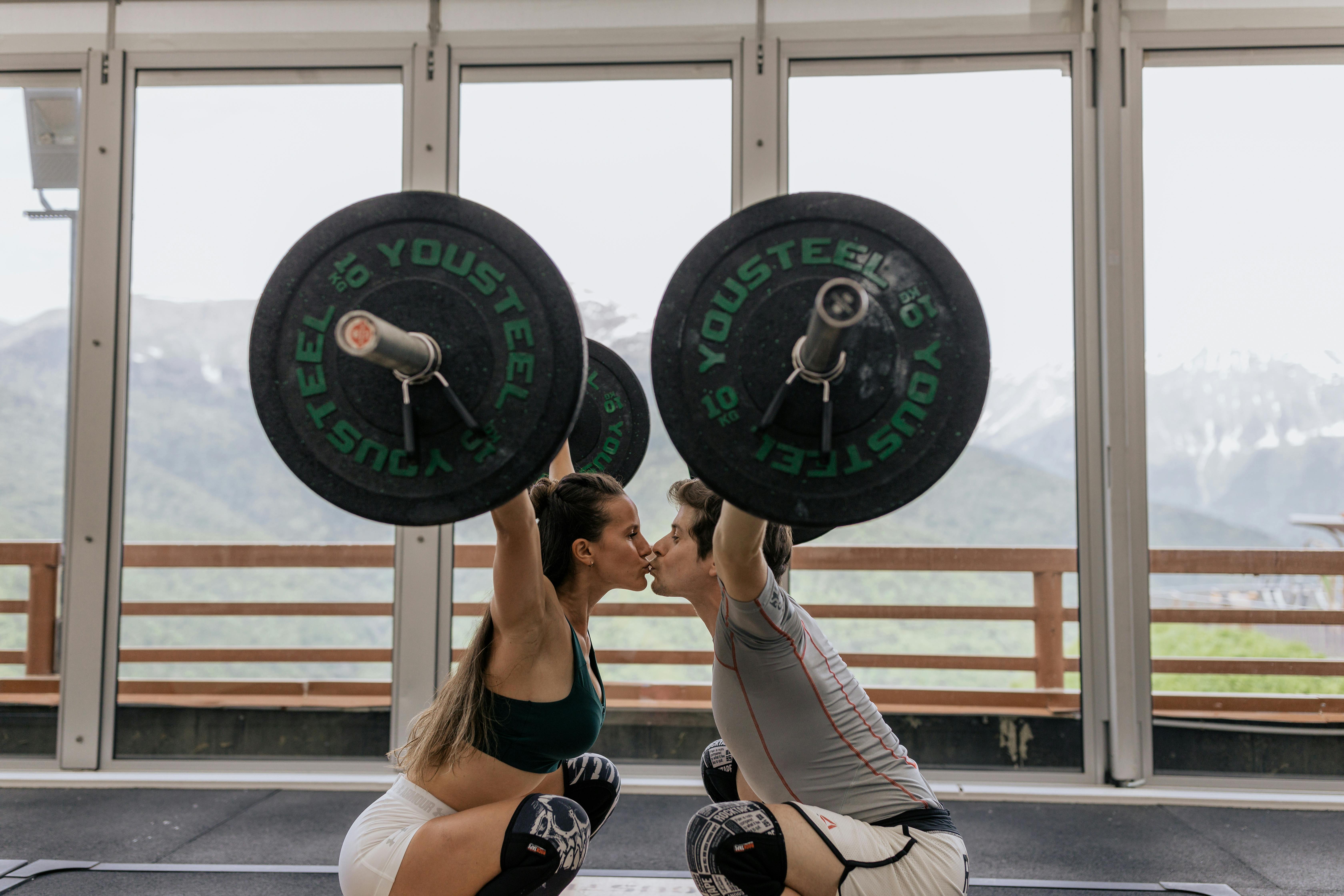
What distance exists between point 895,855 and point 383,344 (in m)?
1.06

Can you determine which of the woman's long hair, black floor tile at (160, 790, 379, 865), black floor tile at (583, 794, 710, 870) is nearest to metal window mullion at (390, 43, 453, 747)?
black floor tile at (160, 790, 379, 865)

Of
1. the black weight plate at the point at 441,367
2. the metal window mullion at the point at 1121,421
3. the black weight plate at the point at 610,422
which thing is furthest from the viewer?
the metal window mullion at the point at 1121,421

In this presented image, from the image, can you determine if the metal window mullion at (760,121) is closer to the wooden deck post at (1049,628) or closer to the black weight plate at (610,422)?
the black weight plate at (610,422)

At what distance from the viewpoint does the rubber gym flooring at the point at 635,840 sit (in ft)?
7.31

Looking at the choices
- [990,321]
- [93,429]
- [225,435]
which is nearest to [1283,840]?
[990,321]

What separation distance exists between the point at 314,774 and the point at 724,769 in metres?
2.01

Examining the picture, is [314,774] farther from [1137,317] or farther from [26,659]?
[1137,317]

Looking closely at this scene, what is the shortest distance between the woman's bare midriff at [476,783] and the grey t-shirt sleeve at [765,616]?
1.45 feet

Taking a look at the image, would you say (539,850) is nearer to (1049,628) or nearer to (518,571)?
(518,571)

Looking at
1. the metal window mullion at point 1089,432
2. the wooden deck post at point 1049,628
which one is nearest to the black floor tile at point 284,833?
the wooden deck post at point 1049,628

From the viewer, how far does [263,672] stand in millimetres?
3270

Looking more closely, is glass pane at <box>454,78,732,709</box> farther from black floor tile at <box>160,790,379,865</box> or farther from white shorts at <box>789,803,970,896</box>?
white shorts at <box>789,803,970,896</box>

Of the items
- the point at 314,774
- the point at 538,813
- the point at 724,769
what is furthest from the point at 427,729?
the point at 314,774

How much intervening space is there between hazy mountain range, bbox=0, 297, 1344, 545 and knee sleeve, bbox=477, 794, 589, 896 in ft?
6.13
